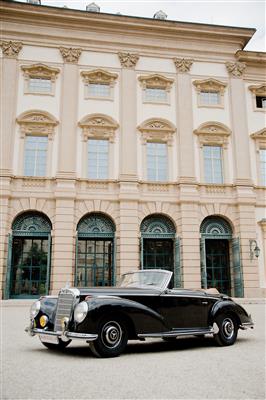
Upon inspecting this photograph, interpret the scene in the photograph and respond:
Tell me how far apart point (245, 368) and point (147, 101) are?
18579 millimetres

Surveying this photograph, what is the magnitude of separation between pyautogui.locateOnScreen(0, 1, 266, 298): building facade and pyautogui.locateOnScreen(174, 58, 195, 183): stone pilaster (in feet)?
0.20

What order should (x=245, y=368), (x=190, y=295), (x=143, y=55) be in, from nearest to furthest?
(x=245, y=368) → (x=190, y=295) → (x=143, y=55)

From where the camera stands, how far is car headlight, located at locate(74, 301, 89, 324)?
661 cm

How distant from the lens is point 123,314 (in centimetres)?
696

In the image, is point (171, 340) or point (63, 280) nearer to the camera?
point (171, 340)

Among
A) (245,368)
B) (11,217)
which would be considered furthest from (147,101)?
(245,368)

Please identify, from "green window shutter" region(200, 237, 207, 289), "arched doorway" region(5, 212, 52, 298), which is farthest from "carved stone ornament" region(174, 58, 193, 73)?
"arched doorway" region(5, 212, 52, 298)

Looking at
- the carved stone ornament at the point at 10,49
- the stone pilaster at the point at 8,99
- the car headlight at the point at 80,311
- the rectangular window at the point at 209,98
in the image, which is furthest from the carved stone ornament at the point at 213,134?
the car headlight at the point at 80,311

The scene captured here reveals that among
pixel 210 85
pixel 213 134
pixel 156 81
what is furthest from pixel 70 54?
pixel 213 134

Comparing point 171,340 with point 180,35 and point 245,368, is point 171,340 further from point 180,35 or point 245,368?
point 180,35

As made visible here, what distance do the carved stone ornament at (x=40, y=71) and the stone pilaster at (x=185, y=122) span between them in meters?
6.88

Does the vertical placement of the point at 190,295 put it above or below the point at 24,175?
below

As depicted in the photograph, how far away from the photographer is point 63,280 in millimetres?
19500

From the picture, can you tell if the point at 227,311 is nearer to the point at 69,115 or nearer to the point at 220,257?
the point at 220,257
